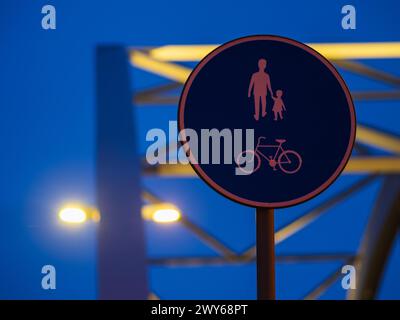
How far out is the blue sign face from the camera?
3.82m

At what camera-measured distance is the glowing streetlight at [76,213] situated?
10.2 m

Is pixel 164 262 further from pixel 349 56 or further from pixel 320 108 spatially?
pixel 320 108

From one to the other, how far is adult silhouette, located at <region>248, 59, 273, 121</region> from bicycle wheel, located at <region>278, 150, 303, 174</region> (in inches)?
10.4

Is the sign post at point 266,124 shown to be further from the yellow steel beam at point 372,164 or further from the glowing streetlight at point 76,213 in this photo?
the yellow steel beam at point 372,164

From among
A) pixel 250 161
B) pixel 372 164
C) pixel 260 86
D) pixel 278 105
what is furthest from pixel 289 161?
pixel 372 164

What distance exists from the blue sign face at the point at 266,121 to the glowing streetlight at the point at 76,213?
21.6 ft

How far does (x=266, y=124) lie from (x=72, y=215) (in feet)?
22.8

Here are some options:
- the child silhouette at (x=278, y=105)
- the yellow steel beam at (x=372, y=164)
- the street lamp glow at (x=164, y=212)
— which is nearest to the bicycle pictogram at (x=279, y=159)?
the child silhouette at (x=278, y=105)

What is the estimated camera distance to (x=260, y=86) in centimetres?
389

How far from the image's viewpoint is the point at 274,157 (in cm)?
385

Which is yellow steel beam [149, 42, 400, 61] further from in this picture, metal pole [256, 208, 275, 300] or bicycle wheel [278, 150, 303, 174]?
metal pole [256, 208, 275, 300]

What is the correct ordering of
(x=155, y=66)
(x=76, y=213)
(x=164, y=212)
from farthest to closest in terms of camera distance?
1. (x=155, y=66)
2. (x=164, y=212)
3. (x=76, y=213)

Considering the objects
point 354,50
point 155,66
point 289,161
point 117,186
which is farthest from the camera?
point 155,66

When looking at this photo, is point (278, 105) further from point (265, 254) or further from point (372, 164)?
point (372, 164)
